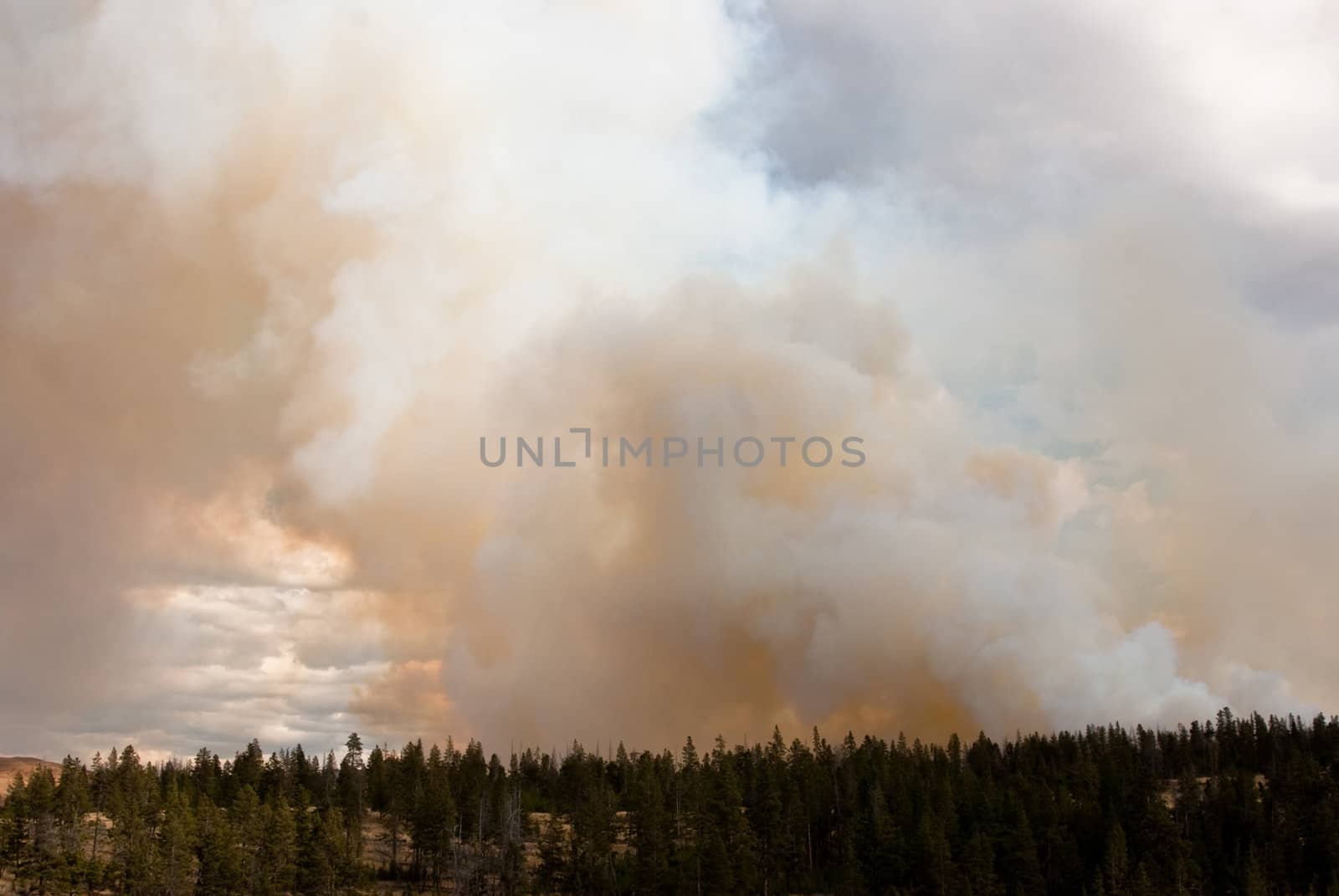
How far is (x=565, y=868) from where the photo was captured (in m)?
187

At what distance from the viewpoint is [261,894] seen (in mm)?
165250

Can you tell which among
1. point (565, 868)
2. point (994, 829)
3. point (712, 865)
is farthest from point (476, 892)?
point (994, 829)

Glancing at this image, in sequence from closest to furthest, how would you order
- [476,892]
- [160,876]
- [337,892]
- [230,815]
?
[160,876], [337,892], [476,892], [230,815]

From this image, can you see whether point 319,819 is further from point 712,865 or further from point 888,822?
point 888,822

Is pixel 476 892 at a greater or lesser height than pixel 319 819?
lesser

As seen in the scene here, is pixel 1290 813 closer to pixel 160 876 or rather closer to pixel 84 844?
pixel 160 876

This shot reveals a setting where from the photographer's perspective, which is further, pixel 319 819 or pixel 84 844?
pixel 84 844

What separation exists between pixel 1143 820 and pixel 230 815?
152816mm

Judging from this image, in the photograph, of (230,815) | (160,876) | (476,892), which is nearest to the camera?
(160,876)

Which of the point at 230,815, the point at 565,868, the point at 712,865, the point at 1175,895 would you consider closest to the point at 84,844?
the point at 230,815

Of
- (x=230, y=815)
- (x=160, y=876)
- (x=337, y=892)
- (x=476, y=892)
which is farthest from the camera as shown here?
Result: (x=230, y=815)

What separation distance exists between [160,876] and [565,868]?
200ft

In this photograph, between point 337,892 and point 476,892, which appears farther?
point 476,892

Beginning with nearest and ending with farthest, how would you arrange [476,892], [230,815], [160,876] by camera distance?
[160,876]
[476,892]
[230,815]
